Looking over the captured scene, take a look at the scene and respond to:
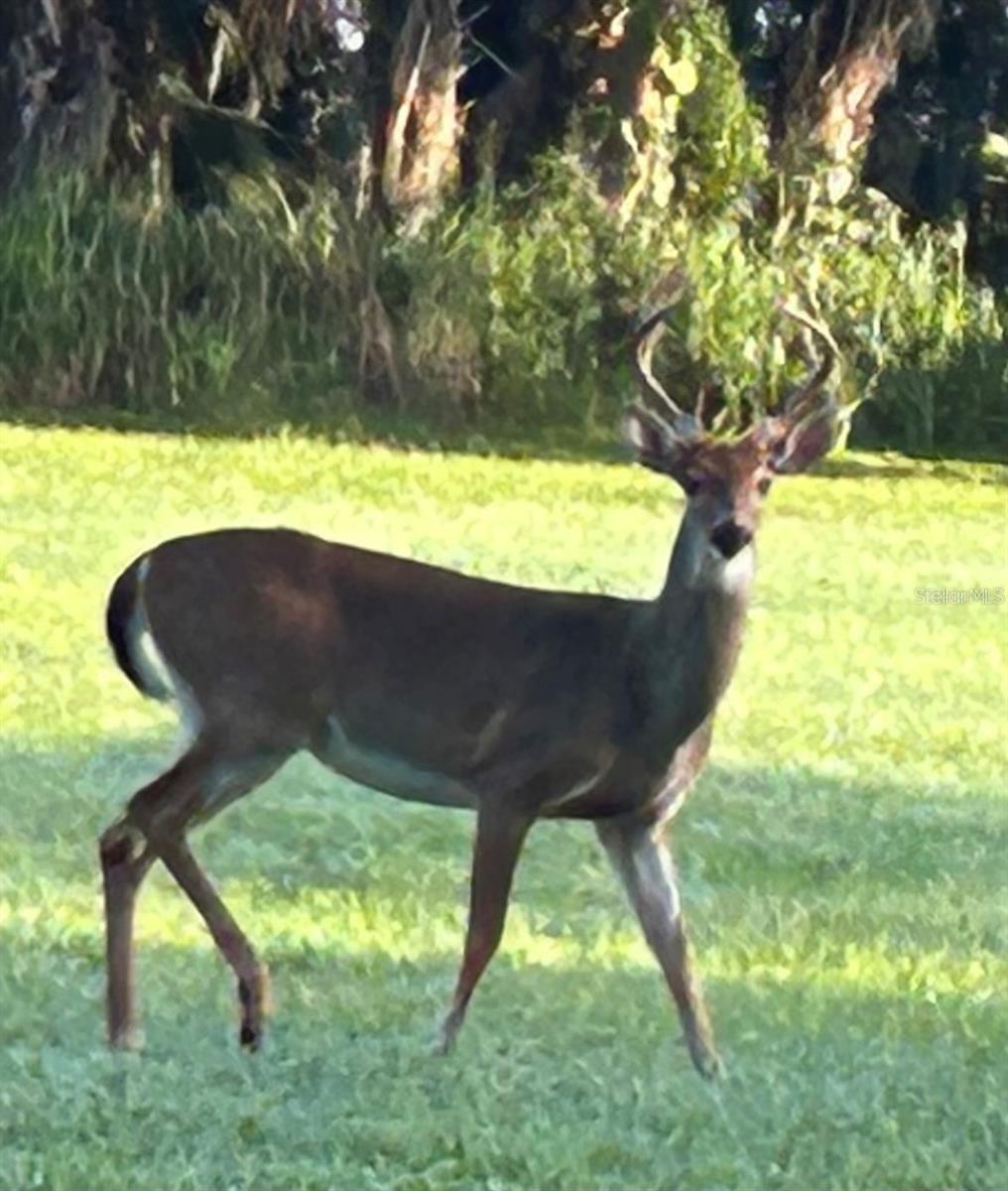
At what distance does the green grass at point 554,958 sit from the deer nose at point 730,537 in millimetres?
1033

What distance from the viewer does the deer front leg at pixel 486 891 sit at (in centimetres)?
645

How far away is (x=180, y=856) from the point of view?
6594 mm

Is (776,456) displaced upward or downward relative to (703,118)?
upward

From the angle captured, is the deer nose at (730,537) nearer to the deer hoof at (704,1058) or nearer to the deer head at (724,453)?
the deer head at (724,453)

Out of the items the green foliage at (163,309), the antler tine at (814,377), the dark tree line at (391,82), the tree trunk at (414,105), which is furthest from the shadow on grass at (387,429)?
the antler tine at (814,377)

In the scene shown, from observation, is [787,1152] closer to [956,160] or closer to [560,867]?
[560,867]

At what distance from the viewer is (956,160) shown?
27.5 metres

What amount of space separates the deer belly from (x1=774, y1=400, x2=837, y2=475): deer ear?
0.92m

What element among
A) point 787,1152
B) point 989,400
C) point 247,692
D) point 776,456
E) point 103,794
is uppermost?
point 776,456

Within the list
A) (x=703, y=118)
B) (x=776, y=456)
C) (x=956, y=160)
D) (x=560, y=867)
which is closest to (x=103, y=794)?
(x=560, y=867)

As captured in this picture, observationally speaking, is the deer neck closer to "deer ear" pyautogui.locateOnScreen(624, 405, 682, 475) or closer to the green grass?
"deer ear" pyautogui.locateOnScreen(624, 405, 682, 475)

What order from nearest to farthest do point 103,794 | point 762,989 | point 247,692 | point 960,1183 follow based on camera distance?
point 960,1183 < point 247,692 < point 762,989 < point 103,794

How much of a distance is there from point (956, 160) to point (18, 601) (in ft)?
50.6

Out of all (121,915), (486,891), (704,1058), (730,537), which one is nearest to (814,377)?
(730,537)
